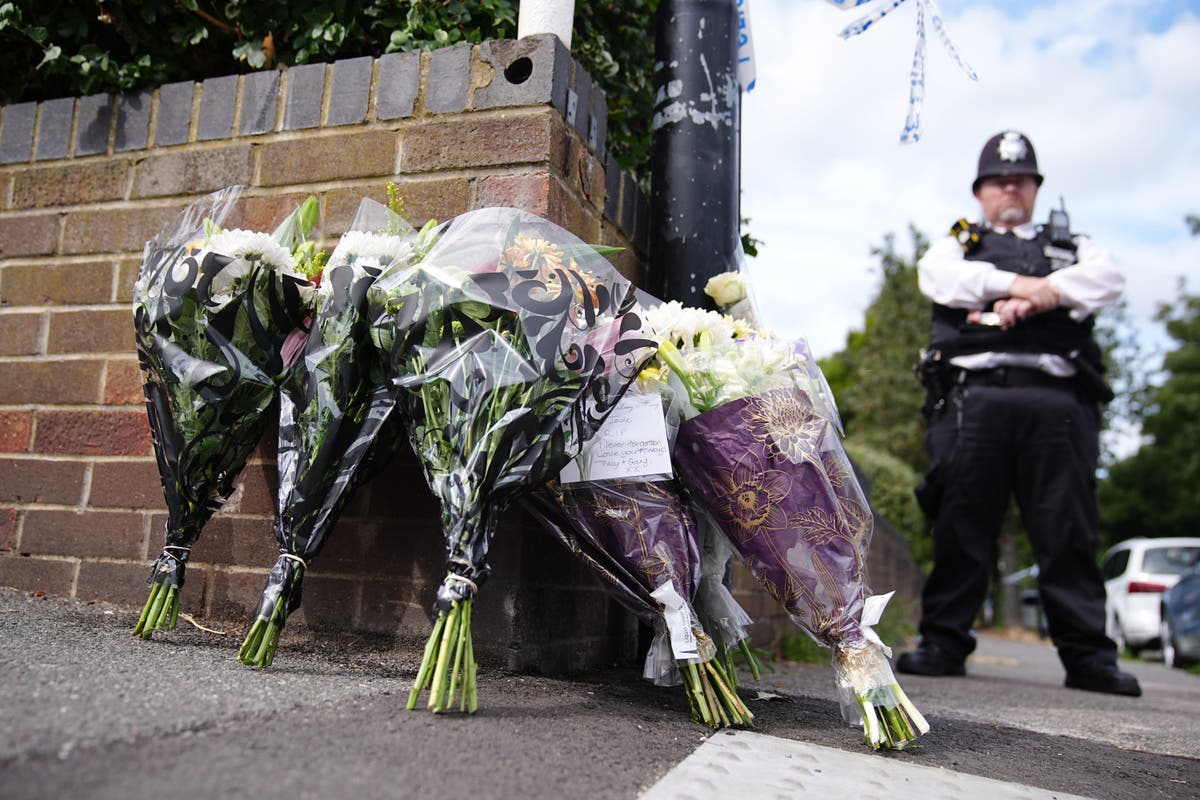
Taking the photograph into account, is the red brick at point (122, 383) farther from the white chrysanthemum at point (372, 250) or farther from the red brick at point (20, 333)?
the white chrysanthemum at point (372, 250)

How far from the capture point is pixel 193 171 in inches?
95.1

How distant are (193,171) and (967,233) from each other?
279cm

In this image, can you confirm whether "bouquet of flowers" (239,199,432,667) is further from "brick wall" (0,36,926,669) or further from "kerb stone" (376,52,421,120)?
"kerb stone" (376,52,421,120)

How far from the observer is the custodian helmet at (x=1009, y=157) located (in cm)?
362

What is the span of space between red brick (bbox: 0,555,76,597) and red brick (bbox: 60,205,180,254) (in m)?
0.84

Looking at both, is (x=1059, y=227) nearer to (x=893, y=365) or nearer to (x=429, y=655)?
(x=429, y=655)

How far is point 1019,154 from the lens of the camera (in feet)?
11.9

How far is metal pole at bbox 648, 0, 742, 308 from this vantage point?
8.38ft

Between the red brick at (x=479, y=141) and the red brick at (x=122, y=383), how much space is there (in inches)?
35.2

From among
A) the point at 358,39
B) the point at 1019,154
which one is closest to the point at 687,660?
the point at 358,39

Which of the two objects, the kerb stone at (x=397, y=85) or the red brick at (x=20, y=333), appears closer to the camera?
the kerb stone at (x=397, y=85)

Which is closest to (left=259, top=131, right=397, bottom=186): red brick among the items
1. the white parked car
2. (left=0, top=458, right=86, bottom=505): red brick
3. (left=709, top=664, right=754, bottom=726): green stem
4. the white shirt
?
(left=0, top=458, right=86, bottom=505): red brick

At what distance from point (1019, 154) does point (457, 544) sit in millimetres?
3124

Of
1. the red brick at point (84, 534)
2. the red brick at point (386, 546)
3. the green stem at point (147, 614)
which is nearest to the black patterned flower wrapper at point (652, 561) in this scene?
the red brick at point (386, 546)
